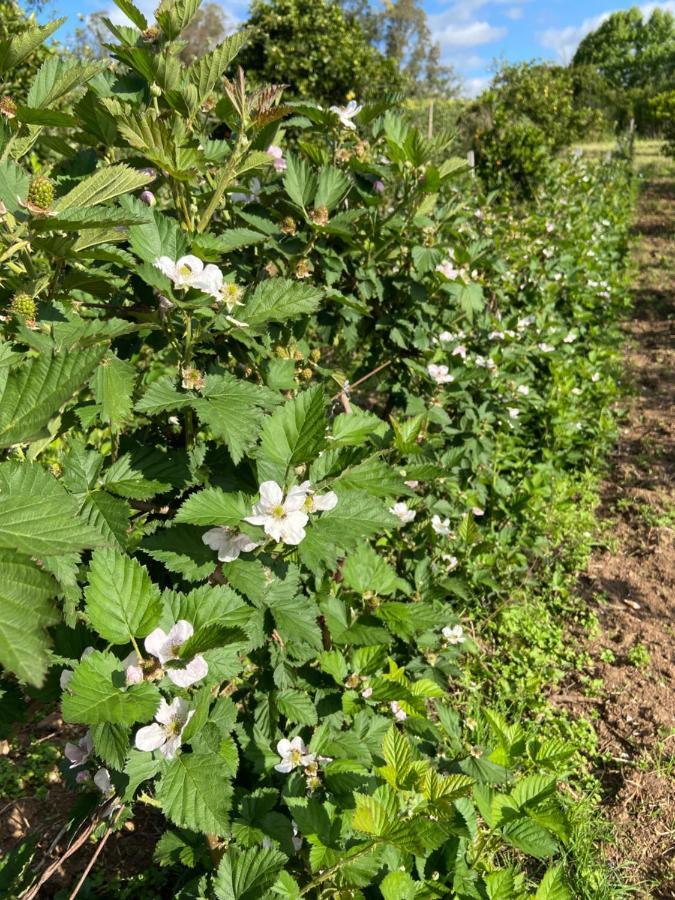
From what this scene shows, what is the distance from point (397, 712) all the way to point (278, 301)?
116 cm

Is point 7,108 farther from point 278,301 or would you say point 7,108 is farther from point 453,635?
point 453,635

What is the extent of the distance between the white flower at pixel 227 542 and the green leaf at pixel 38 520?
0.96 feet

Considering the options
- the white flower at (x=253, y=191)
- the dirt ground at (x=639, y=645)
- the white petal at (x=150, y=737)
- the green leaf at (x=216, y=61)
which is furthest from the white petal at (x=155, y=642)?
the dirt ground at (x=639, y=645)

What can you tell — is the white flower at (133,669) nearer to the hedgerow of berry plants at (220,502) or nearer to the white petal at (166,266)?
the hedgerow of berry plants at (220,502)

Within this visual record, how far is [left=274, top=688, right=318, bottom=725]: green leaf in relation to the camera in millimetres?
1263

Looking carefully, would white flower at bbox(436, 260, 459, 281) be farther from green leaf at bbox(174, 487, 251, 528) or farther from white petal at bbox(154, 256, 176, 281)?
green leaf at bbox(174, 487, 251, 528)

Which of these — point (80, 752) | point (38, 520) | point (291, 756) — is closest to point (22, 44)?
point (38, 520)

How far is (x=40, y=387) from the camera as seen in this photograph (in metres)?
0.74

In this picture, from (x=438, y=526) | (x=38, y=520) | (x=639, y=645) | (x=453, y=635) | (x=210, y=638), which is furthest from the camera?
(x=639, y=645)

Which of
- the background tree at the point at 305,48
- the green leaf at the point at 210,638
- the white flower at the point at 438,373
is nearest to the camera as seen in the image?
the green leaf at the point at 210,638

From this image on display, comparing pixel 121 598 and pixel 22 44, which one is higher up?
pixel 22 44

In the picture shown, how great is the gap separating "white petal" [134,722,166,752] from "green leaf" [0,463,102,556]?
33 cm

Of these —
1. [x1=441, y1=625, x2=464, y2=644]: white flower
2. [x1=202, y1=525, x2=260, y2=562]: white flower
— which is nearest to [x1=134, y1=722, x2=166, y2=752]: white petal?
[x1=202, y1=525, x2=260, y2=562]: white flower

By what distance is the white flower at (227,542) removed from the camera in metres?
1.00
